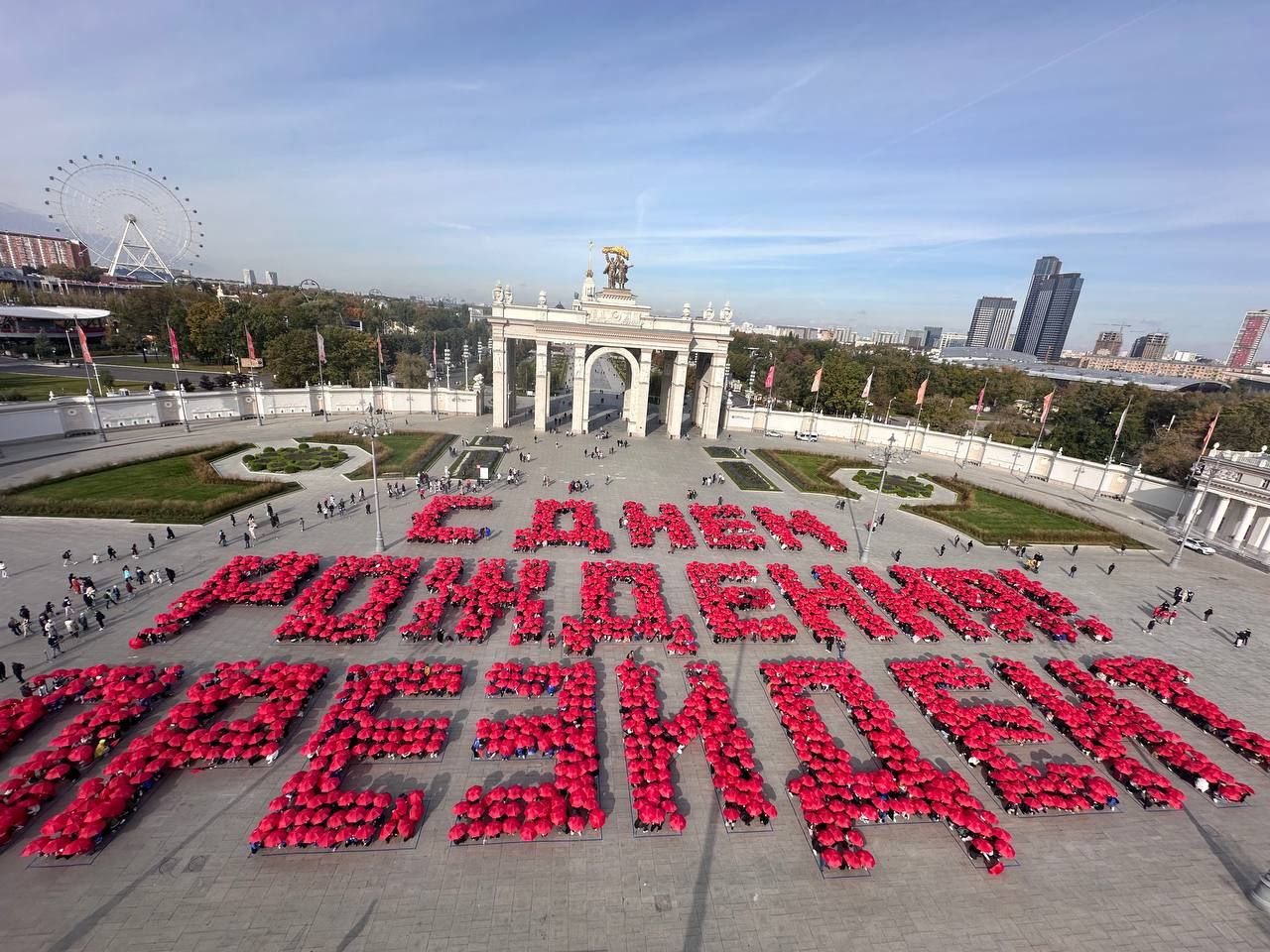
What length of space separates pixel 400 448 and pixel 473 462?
732 cm

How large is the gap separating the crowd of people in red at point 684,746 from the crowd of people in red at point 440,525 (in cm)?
1422

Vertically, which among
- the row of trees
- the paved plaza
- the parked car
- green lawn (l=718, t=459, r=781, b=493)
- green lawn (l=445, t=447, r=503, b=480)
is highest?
the row of trees

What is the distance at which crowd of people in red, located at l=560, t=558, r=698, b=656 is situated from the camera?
2150 centimetres

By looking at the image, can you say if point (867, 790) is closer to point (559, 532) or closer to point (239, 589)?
point (559, 532)

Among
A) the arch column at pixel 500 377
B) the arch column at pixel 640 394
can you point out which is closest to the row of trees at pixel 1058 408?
the arch column at pixel 640 394

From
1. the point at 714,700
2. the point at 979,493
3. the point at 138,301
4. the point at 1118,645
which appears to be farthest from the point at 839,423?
the point at 138,301

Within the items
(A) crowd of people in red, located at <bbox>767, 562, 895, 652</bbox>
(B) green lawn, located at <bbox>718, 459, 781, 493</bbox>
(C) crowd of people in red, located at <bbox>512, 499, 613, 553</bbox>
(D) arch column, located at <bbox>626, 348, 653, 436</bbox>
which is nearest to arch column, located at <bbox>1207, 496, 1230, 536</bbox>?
(B) green lawn, located at <bbox>718, 459, 781, 493</bbox>

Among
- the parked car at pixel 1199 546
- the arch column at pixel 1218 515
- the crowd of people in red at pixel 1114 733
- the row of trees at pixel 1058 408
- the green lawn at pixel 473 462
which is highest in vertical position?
the row of trees at pixel 1058 408

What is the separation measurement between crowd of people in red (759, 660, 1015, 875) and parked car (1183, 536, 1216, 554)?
34.5 metres

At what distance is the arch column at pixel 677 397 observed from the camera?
183 ft

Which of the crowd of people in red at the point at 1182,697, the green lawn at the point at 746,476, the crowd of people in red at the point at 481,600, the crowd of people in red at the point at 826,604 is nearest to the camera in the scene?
the crowd of people in red at the point at 1182,697

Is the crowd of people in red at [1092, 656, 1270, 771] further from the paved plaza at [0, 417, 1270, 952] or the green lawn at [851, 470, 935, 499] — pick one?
the green lawn at [851, 470, 935, 499]

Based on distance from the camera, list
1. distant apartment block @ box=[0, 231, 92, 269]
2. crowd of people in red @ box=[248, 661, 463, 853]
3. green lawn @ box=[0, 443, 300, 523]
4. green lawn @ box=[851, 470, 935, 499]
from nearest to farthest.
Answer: crowd of people in red @ box=[248, 661, 463, 853] → green lawn @ box=[0, 443, 300, 523] → green lawn @ box=[851, 470, 935, 499] → distant apartment block @ box=[0, 231, 92, 269]

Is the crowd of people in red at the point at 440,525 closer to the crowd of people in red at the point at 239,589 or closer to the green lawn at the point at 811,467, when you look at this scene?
the crowd of people in red at the point at 239,589
